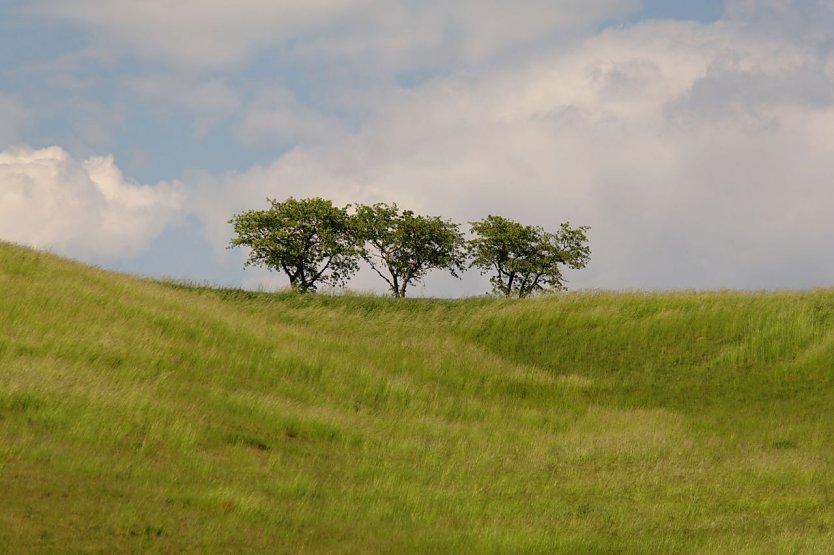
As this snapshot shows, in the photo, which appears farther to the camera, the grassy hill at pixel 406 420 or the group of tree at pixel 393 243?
the group of tree at pixel 393 243

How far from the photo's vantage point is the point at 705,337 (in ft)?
117

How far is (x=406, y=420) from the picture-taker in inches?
979

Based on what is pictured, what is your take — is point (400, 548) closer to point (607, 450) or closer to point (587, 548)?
point (587, 548)

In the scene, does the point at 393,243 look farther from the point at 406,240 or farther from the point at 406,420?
the point at 406,420

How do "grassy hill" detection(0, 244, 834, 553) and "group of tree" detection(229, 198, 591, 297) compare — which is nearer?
"grassy hill" detection(0, 244, 834, 553)

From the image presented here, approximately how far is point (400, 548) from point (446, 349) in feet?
71.8

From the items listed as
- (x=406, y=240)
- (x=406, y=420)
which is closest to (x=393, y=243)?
(x=406, y=240)

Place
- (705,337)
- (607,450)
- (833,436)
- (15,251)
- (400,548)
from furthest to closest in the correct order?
(705,337)
(15,251)
(833,436)
(607,450)
(400,548)

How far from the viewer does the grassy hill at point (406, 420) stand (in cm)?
1411

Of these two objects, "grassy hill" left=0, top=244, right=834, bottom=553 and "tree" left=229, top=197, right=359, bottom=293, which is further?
"tree" left=229, top=197, right=359, bottom=293

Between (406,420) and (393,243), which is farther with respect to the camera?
(393,243)

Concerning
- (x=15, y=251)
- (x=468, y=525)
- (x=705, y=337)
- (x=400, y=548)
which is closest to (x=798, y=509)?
(x=468, y=525)

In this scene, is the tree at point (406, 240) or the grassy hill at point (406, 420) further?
the tree at point (406, 240)

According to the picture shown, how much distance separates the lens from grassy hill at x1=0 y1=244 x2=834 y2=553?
14109 millimetres
